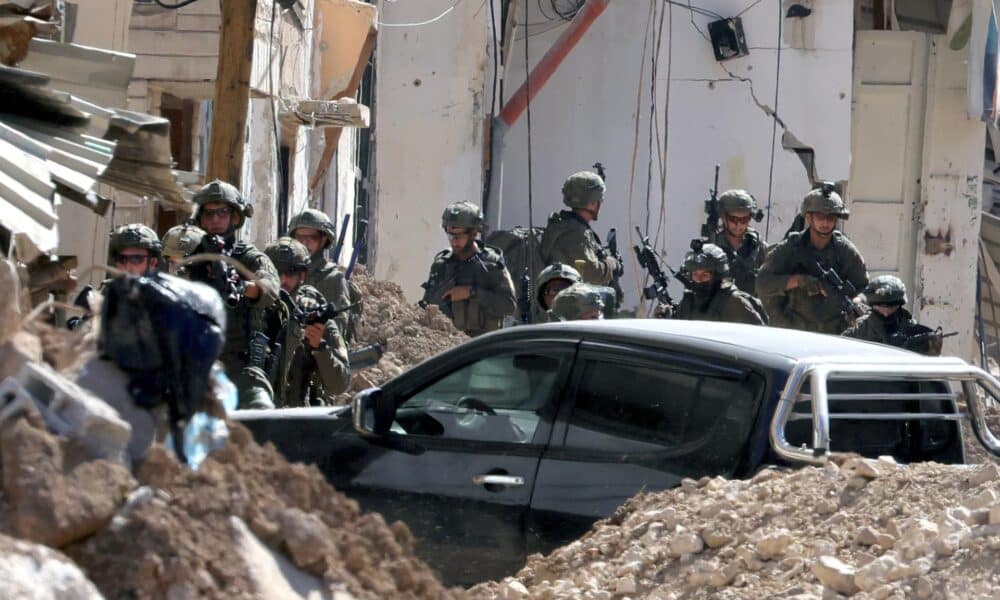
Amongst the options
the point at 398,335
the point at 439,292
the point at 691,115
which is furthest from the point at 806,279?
the point at 691,115

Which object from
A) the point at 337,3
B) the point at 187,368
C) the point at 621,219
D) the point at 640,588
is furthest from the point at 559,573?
the point at 621,219

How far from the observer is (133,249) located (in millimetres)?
8328

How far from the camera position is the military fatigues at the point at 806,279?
11.3m

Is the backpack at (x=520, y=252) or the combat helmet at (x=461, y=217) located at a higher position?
the combat helmet at (x=461, y=217)

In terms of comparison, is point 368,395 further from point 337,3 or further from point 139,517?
point 337,3

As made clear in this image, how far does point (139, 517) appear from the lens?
329 centimetres

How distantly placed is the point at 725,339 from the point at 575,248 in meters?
6.30

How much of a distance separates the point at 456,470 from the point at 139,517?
2.74 m

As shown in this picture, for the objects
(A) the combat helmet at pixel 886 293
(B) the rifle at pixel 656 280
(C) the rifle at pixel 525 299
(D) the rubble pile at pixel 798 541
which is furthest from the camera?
(B) the rifle at pixel 656 280

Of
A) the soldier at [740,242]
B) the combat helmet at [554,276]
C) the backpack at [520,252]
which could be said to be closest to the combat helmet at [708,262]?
the combat helmet at [554,276]

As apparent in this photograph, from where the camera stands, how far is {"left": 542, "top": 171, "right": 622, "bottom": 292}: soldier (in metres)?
12.2

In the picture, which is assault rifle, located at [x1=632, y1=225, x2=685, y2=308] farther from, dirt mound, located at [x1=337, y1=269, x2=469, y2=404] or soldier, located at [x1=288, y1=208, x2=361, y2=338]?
soldier, located at [x1=288, y1=208, x2=361, y2=338]

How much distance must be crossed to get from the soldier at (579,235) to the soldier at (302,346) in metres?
3.24

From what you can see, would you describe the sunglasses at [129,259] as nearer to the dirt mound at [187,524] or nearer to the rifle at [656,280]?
the dirt mound at [187,524]
